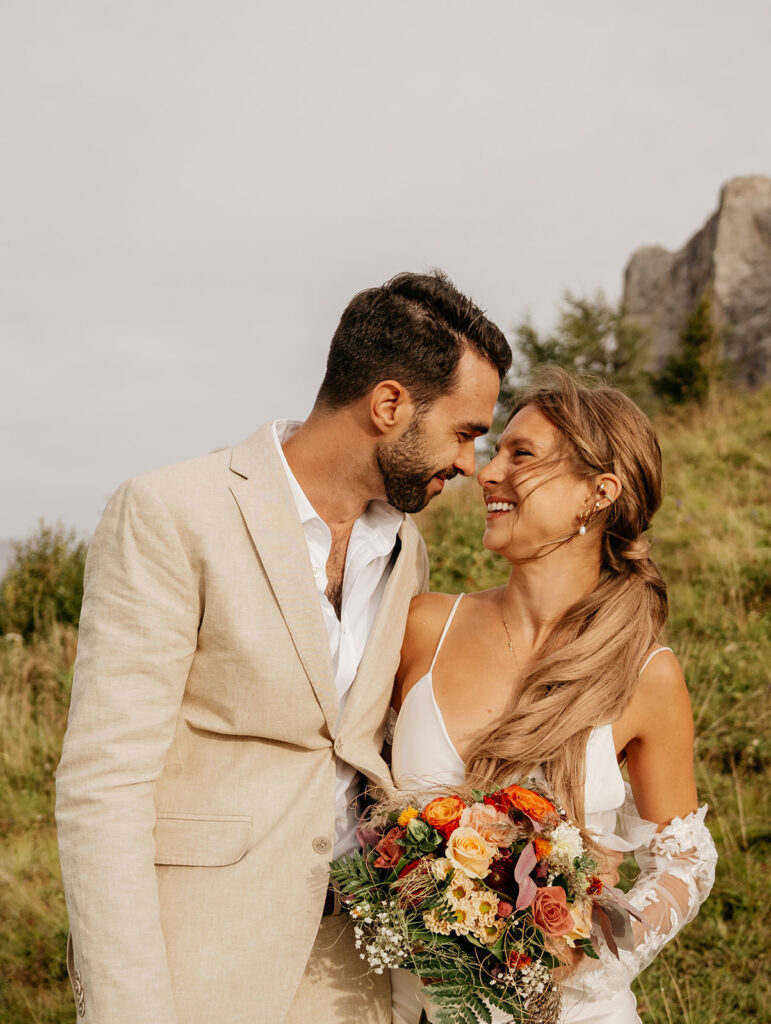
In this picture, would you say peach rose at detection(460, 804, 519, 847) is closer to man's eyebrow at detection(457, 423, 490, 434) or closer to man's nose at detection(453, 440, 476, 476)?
man's nose at detection(453, 440, 476, 476)

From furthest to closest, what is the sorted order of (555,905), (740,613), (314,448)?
(740,613) < (314,448) < (555,905)

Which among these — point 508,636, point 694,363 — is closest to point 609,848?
point 508,636

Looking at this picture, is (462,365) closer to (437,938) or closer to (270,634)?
(270,634)

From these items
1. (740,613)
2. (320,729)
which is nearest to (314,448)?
(320,729)

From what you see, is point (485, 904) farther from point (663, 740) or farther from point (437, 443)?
point (437, 443)

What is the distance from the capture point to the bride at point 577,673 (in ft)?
8.96

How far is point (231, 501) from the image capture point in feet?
8.05

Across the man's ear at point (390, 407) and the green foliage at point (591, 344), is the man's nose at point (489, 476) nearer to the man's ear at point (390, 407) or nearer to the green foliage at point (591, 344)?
the man's ear at point (390, 407)

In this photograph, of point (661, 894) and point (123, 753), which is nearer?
point (123, 753)

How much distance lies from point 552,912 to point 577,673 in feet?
3.38

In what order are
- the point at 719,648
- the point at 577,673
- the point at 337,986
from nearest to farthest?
the point at 337,986, the point at 577,673, the point at 719,648

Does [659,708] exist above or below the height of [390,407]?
below

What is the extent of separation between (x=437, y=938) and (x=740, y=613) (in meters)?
5.18

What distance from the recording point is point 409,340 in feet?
9.30
